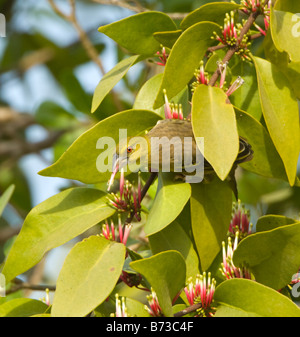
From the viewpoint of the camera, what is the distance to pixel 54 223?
130cm

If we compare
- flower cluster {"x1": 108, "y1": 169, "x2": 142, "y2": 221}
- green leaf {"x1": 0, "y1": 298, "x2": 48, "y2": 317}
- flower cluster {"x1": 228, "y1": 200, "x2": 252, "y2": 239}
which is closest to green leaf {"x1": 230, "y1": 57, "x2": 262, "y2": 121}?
flower cluster {"x1": 228, "y1": 200, "x2": 252, "y2": 239}

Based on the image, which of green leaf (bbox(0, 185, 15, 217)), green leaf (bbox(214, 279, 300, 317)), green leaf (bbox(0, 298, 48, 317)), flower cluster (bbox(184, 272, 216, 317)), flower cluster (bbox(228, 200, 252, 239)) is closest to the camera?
green leaf (bbox(214, 279, 300, 317))

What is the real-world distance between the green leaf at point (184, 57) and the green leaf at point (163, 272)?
0.36 meters

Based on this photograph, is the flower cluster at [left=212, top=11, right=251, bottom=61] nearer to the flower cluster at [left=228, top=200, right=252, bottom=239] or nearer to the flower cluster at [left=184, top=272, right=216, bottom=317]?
the flower cluster at [left=228, top=200, right=252, bottom=239]

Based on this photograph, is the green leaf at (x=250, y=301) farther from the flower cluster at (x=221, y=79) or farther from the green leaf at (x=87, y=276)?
the flower cluster at (x=221, y=79)

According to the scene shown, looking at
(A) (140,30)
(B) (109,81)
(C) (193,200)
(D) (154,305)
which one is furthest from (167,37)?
(D) (154,305)

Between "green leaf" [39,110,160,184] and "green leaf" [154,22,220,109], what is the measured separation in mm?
60

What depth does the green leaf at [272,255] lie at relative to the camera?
3.78 feet

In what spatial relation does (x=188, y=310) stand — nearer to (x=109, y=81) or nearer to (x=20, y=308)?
(x=20, y=308)

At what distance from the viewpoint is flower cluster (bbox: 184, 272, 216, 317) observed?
1173mm
